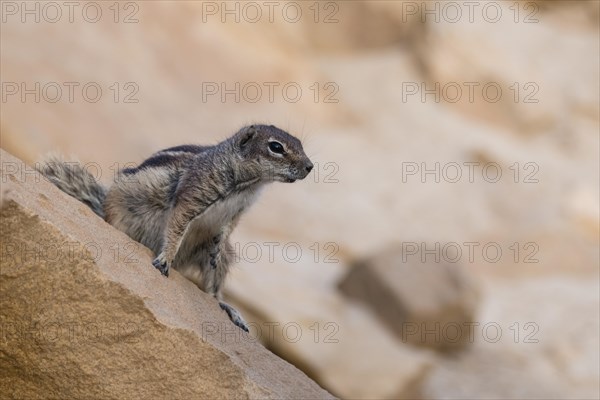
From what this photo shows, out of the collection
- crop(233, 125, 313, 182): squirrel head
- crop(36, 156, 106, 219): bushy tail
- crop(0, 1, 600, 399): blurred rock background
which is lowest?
crop(36, 156, 106, 219): bushy tail

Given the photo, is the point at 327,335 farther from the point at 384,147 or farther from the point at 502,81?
the point at 502,81

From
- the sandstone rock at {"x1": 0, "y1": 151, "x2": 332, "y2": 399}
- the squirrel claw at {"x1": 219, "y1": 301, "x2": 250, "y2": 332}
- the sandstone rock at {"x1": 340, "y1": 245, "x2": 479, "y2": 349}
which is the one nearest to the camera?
the sandstone rock at {"x1": 0, "y1": 151, "x2": 332, "y2": 399}

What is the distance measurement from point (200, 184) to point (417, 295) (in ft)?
26.6

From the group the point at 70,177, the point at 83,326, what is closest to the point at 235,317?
the point at 70,177

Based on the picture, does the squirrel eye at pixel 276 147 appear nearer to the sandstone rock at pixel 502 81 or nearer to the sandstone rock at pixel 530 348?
the sandstone rock at pixel 530 348

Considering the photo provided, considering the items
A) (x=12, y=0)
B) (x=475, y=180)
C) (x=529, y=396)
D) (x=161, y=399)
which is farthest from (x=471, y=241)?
(x=161, y=399)

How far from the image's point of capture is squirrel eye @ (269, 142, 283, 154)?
5961 mm

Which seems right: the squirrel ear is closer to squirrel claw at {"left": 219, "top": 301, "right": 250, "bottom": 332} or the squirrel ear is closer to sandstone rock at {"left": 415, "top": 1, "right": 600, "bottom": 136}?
squirrel claw at {"left": 219, "top": 301, "right": 250, "bottom": 332}

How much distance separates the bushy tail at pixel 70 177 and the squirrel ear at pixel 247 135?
1.00 meters

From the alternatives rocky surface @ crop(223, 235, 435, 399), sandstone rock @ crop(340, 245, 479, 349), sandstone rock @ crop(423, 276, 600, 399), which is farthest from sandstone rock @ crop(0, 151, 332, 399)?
sandstone rock @ crop(340, 245, 479, 349)

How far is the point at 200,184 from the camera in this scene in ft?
19.1

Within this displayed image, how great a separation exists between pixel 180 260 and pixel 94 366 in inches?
68.1

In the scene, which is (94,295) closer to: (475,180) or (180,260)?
(180,260)

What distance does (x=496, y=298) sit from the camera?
1661cm
